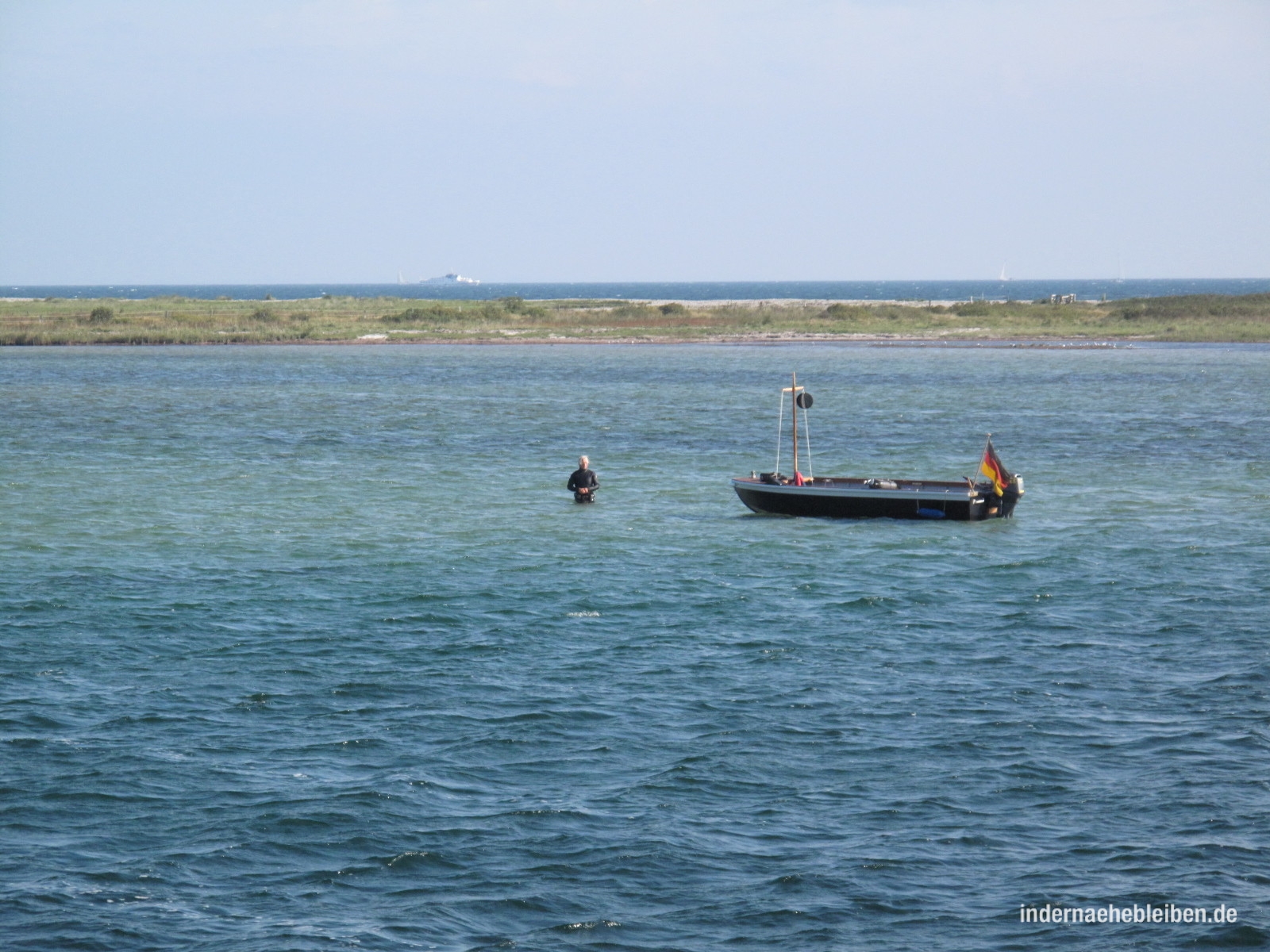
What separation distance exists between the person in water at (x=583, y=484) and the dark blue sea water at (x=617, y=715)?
2.00ft

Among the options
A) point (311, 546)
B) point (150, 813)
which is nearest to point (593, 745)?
point (150, 813)

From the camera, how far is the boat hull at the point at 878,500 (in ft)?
113

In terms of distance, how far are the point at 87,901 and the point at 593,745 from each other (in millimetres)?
6545

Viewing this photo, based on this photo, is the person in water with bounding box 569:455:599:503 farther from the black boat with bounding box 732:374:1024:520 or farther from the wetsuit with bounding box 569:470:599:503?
the black boat with bounding box 732:374:1024:520

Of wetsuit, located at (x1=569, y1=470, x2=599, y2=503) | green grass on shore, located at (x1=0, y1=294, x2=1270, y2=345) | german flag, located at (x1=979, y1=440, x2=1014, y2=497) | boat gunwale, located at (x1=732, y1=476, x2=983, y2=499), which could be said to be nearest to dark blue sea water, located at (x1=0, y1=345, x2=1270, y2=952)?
wetsuit, located at (x1=569, y1=470, x2=599, y2=503)

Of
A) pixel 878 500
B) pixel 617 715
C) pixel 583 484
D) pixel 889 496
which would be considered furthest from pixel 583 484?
pixel 617 715

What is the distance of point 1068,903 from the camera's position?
13.6 m

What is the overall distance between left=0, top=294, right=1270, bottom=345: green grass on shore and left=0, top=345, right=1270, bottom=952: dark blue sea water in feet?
261

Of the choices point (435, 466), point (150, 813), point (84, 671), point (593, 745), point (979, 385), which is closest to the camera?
point (150, 813)

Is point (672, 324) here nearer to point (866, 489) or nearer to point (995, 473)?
point (866, 489)

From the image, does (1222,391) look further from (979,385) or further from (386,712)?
(386,712)

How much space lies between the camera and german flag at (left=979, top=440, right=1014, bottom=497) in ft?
113

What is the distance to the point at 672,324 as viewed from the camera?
429 feet

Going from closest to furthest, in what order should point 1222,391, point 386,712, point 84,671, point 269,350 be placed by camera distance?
point 386,712
point 84,671
point 1222,391
point 269,350
